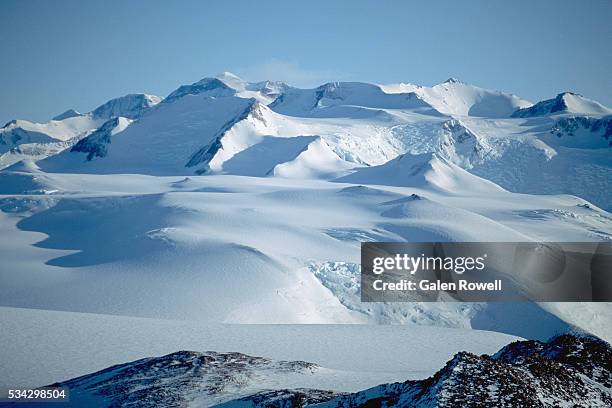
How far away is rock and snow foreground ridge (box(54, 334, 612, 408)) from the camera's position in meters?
11.2

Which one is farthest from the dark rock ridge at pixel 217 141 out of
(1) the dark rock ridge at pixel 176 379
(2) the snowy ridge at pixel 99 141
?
(1) the dark rock ridge at pixel 176 379

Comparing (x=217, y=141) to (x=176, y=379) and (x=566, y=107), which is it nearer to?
(x=176, y=379)

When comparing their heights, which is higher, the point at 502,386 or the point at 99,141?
the point at 99,141

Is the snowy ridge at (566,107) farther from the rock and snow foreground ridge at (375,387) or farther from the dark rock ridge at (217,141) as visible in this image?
the rock and snow foreground ridge at (375,387)

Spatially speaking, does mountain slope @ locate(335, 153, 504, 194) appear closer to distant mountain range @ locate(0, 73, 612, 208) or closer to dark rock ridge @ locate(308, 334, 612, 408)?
distant mountain range @ locate(0, 73, 612, 208)

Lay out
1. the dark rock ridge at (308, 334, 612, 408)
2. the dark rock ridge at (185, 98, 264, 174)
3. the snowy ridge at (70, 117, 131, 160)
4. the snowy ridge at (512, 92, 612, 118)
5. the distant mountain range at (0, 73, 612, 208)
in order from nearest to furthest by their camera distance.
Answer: the dark rock ridge at (308, 334, 612, 408)
the dark rock ridge at (185, 98, 264, 174)
the distant mountain range at (0, 73, 612, 208)
the snowy ridge at (70, 117, 131, 160)
the snowy ridge at (512, 92, 612, 118)

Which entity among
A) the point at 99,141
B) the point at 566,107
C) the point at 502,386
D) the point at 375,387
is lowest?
the point at 375,387

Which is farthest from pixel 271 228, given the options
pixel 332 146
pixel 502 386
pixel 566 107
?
pixel 566 107

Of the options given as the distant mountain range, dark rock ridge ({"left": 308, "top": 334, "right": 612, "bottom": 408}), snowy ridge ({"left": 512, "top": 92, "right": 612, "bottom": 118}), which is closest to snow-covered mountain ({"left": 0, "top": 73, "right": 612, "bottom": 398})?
dark rock ridge ({"left": 308, "top": 334, "right": 612, "bottom": 408})

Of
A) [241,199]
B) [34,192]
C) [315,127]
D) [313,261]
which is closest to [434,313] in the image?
[313,261]

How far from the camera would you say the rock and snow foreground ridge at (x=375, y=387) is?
36.9ft

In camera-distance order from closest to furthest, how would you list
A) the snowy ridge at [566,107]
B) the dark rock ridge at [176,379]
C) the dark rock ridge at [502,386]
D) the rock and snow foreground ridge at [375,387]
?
the dark rock ridge at [502,386] < the rock and snow foreground ridge at [375,387] < the dark rock ridge at [176,379] < the snowy ridge at [566,107]

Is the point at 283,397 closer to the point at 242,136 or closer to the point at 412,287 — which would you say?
the point at 412,287

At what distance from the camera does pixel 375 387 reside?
1299 centimetres
